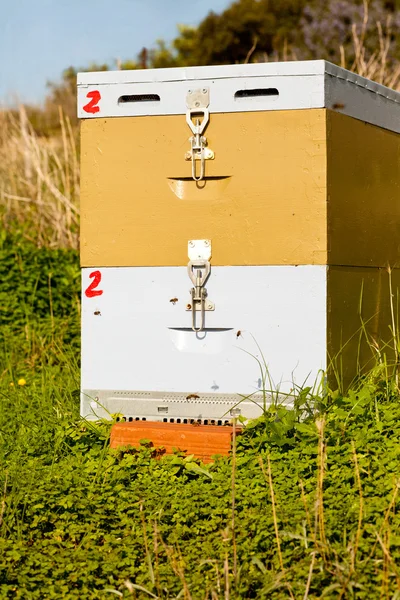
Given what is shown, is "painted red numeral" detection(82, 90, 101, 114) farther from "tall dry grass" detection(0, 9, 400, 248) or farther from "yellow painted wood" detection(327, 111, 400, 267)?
"tall dry grass" detection(0, 9, 400, 248)

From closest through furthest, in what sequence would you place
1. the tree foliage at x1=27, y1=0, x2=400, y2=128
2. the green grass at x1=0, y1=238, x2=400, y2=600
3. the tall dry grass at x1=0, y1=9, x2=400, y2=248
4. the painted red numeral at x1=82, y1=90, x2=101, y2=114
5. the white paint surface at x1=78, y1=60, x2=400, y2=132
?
1. the green grass at x1=0, y1=238, x2=400, y2=600
2. the white paint surface at x1=78, y1=60, x2=400, y2=132
3. the painted red numeral at x1=82, y1=90, x2=101, y2=114
4. the tall dry grass at x1=0, y1=9, x2=400, y2=248
5. the tree foliage at x1=27, y1=0, x2=400, y2=128

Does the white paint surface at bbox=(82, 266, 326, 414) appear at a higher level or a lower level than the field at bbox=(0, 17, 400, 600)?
higher

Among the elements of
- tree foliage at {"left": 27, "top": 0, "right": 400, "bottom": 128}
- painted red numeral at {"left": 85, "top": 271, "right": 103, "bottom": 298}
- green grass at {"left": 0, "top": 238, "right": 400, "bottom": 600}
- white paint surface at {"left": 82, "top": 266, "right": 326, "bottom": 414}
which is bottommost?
green grass at {"left": 0, "top": 238, "right": 400, "bottom": 600}

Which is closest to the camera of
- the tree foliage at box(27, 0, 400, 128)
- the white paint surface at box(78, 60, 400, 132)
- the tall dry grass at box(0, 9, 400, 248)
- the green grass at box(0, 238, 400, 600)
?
the green grass at box(0, 238, 400, 600)

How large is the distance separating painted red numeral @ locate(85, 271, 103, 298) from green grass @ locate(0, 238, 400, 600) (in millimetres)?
583

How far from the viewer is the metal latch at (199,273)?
3.68 meters

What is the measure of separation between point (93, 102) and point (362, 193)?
1.27 m

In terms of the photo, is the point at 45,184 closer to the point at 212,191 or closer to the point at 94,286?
the point at 94,286

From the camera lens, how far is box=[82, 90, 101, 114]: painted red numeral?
380cm

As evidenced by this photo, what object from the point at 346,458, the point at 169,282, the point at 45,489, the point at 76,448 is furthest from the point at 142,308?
the point at 346,458

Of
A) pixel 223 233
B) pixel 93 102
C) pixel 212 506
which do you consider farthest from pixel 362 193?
pixel 212 506

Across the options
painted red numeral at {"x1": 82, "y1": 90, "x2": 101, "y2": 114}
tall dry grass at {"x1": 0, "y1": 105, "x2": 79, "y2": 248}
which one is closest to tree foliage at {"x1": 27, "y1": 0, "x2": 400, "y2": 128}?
tall dry grass at {"x1": 0, "y1": 105, "x2": 79, "y2": 248}

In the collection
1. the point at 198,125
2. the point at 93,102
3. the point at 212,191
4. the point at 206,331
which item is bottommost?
the point at 206,331

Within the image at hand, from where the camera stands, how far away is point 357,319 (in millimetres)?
3887
